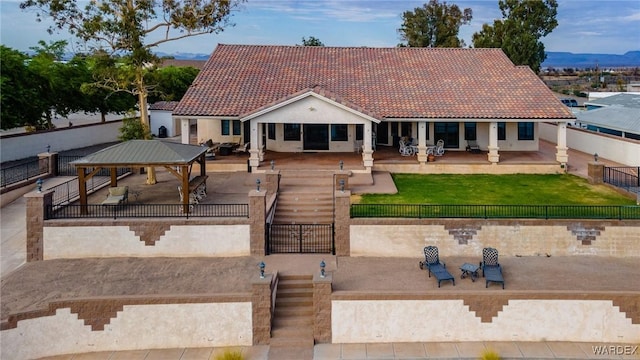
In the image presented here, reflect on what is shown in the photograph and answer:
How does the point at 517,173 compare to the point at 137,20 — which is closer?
the point at 137,20

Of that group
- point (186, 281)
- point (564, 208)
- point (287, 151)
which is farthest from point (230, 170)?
point (564, 208)

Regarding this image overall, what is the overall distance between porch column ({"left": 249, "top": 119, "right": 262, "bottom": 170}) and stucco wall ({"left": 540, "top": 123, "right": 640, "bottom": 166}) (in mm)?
19154

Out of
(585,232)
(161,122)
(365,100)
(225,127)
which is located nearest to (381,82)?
(365,100)

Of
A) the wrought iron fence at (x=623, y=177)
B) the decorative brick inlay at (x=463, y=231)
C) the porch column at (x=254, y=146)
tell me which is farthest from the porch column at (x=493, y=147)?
the porch column at (x=254, y=146)

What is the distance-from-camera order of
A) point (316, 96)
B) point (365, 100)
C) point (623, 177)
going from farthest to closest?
point (365, 100) < point (316, 96) < point (623, 177)

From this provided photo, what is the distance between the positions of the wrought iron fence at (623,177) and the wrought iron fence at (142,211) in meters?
16.7

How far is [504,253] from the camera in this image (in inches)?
717

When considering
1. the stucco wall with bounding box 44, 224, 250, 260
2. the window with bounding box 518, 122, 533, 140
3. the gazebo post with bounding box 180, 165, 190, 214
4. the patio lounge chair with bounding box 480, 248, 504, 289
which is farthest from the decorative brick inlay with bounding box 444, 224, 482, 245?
the window with bounding box 518, 122, 533, 140

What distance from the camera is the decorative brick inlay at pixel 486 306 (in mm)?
14000

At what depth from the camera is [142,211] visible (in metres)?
19.4

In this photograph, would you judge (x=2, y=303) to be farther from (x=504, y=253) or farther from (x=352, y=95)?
(x=352, y=95)

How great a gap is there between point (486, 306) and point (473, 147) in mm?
18058

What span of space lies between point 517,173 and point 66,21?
2256cm

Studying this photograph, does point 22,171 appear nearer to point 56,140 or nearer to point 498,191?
point 56,140
